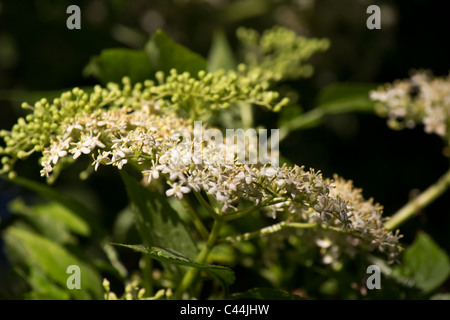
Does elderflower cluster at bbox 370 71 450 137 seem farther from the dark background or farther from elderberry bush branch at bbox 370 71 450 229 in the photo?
the dark background

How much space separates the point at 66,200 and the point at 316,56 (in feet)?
4.44

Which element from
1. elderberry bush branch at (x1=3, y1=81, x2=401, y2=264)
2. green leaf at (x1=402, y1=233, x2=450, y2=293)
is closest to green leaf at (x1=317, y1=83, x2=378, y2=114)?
green leaf at (x1=402, y1=233, x2=450, y2=293)

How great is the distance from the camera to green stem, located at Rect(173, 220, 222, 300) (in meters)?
0.90

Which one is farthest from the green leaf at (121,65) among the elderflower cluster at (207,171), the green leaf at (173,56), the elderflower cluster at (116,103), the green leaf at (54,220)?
the green leaf at (54,220)

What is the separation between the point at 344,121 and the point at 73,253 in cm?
130

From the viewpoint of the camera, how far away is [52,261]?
1.11 m

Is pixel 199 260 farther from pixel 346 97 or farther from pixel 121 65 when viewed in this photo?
pixel 346 97

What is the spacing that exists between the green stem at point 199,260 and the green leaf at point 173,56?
1.35 feet

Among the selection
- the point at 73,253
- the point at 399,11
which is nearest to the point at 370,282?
the point at 73,253

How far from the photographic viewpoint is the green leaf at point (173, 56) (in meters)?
1.12

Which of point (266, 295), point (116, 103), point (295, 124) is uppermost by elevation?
point (295, 124)

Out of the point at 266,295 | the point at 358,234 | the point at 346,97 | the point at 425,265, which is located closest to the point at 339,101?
the point at 346,97

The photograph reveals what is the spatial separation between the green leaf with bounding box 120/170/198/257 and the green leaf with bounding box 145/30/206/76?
1.08ft
